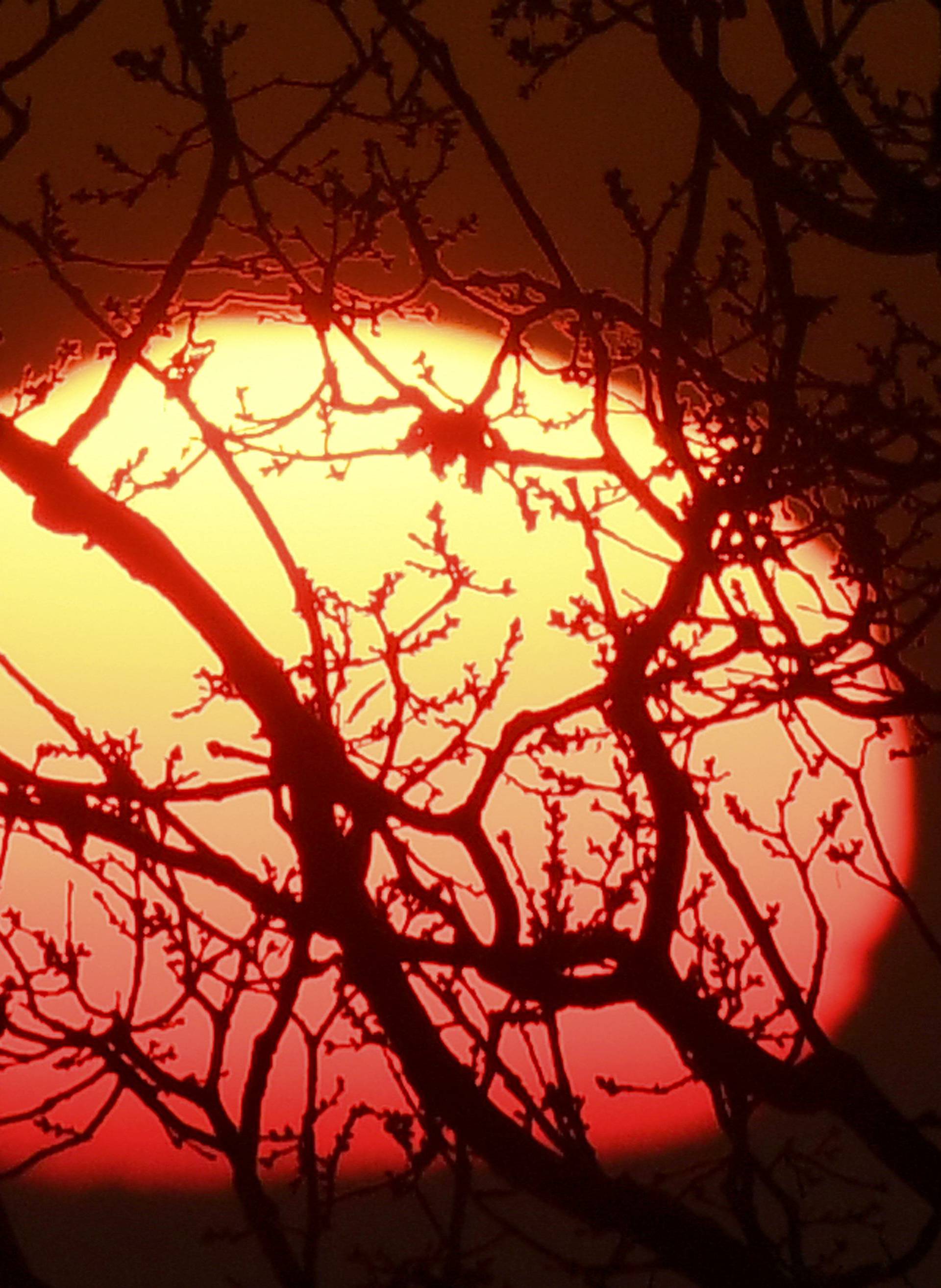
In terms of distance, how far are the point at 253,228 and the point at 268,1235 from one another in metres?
3.06

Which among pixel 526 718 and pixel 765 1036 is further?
pixel 765 1036

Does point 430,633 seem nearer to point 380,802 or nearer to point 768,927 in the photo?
point 380,802

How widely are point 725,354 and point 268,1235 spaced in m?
2.84

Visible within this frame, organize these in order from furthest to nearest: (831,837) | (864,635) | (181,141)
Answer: (831,837), (181,141), (864,635)

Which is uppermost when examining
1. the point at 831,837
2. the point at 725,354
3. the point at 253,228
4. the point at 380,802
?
the point at 253,228

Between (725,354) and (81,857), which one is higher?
(725,354)

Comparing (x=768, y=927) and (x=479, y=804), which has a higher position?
(x=479, y=804)

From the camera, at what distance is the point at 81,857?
500cm

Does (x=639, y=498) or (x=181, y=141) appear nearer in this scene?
(x=639, y=498)

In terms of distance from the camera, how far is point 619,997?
459cm

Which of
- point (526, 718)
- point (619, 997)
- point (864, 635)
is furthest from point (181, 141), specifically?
point (619, 997)

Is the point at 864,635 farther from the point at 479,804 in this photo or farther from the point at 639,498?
the point at 479,804

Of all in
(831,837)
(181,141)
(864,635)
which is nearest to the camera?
(864,635)

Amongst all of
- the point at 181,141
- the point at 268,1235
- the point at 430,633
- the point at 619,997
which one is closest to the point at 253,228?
the point at 181,141
